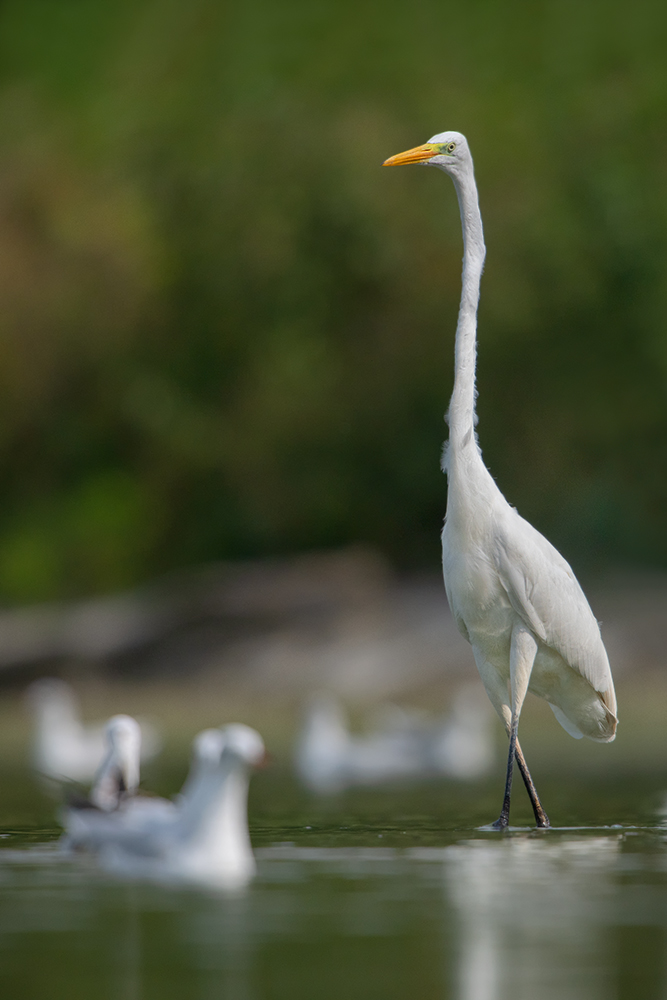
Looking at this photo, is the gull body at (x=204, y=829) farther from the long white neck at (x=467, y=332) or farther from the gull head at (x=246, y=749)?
the long white neck at (x=467, y=332)

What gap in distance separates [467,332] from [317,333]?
694 inches

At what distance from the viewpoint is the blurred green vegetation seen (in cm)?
2456

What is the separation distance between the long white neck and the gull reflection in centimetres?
224

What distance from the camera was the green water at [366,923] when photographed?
4.15m

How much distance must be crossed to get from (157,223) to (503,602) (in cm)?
1963

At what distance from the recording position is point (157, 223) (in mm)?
26531

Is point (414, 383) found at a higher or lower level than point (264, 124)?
lower

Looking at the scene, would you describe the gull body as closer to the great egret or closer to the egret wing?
the great egret

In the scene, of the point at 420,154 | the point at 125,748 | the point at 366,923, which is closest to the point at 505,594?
the point at 125,748

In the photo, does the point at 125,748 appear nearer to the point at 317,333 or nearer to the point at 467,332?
the point at 467,332

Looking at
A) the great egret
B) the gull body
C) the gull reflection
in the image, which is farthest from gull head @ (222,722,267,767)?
the great egret

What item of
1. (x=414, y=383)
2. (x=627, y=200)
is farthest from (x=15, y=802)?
(x=627, y=200)

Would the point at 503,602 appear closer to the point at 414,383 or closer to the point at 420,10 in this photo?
the point at 414,383

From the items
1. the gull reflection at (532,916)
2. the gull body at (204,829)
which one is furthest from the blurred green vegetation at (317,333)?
the gull body at (204,829)
